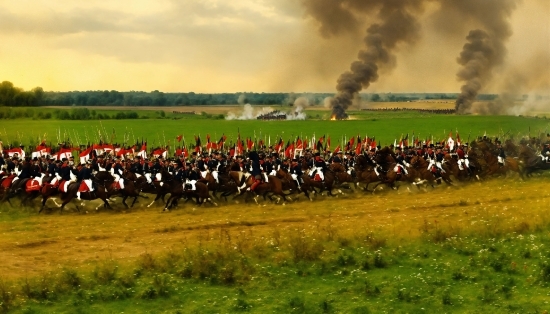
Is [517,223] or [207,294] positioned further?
[517,223]

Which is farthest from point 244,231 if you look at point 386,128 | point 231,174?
point 386,128

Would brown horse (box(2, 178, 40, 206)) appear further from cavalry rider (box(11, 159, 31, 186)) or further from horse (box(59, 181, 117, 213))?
horse (box(59, 181, 117, 213))

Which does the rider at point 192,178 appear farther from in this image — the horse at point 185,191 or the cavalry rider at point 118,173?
the cavalry rider at point 118,173

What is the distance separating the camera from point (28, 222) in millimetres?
26641

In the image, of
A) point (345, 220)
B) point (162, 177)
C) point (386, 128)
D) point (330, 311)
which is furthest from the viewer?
point (386, 128)

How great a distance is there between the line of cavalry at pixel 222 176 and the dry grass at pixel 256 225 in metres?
1.02

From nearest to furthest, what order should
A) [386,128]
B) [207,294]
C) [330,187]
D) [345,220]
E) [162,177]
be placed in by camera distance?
[207,294]
[345,220]
[162,177]
[330,187]
[386,128]

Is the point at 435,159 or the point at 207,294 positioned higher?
the point at 435,159

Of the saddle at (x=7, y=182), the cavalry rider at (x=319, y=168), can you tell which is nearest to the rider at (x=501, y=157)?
the cavalry rider at (x=319, y=168)

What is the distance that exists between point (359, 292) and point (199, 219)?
11916 mm

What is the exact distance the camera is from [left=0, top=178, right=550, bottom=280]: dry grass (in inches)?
829

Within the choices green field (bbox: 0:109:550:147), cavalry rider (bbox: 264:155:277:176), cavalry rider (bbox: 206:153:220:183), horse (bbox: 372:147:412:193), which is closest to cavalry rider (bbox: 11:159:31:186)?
cavalry rider (bbox: 206:153:220:183)

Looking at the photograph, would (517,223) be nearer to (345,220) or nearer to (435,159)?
(345,220)

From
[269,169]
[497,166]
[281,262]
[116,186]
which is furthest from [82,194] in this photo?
[497,166]
